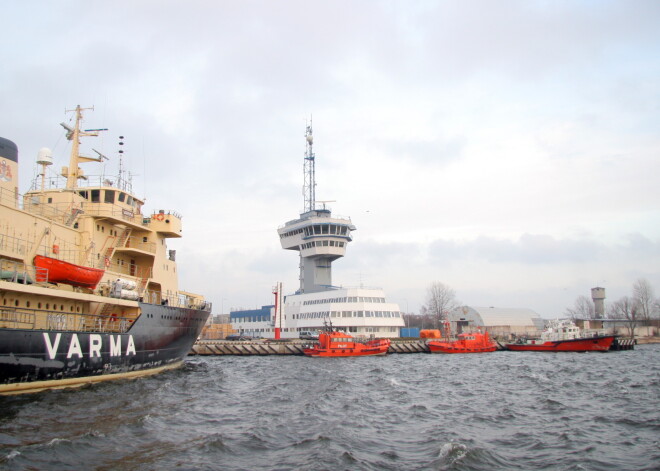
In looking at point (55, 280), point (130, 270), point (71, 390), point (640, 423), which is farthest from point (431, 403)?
point (130, 270)

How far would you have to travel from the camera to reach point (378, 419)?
19.0 metres

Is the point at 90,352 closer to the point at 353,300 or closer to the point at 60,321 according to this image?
the point at 60,321

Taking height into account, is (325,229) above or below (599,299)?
above

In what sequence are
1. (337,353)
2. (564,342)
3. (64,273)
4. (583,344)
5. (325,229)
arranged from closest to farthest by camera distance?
(64,273), (337,353), (583,344), (564,342), (325,229)

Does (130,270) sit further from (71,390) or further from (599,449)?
(599,449)

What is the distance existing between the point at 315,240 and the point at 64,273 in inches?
2143

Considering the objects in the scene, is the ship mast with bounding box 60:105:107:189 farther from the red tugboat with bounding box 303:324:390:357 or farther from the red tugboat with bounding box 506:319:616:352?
the red tugboat with bounding box 506:319:616:352

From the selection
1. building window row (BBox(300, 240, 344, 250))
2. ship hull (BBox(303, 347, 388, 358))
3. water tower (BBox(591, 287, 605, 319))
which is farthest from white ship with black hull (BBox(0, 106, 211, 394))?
water tower (BBox(591, 287, 605, 319))

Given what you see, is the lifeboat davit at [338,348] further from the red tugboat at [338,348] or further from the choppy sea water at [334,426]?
the choppy sea water at [334,426]

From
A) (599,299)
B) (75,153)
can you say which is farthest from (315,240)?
(599,299)

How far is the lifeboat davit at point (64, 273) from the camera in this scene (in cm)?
2191

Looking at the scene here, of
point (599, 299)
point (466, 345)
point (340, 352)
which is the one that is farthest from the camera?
point (599, 299)

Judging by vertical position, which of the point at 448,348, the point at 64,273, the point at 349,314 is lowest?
the point at 448,348

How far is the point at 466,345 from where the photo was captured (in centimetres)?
6172
